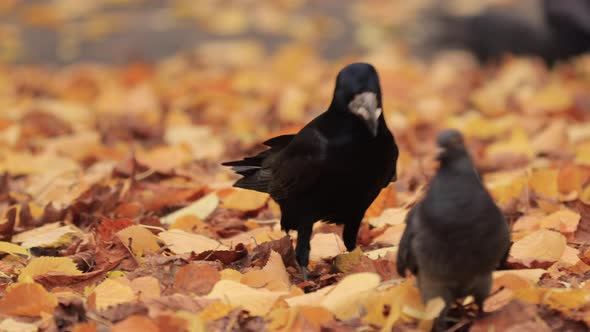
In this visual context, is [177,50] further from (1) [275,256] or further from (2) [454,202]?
(2) [454,202]

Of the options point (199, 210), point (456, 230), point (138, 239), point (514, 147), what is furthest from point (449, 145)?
point (514, 147)

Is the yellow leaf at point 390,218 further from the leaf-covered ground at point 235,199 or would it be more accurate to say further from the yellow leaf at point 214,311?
the yellow leaf at point 214,311

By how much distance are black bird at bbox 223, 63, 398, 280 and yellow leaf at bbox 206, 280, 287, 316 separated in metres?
0.47

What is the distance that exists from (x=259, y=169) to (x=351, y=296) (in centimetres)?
106

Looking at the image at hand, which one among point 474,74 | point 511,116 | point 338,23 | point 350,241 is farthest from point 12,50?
point 350,241

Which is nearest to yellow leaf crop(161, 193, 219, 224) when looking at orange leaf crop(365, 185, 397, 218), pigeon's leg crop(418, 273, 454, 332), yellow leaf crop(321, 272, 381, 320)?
orange leaf crop(365, 185, 397, 218)

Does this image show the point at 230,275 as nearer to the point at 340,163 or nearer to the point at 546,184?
the point at 340,163

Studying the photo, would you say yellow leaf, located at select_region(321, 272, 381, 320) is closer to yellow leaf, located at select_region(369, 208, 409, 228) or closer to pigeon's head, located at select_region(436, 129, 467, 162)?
pigeon's head, located at select_region(436, 129, 467, 162)

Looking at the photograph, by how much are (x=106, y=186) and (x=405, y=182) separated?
143cm

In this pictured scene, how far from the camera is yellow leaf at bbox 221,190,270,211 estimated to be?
15.0 ft

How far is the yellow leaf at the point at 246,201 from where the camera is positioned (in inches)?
180

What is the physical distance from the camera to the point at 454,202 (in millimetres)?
2676

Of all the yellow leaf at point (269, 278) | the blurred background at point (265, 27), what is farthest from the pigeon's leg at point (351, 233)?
the blurred background at point (265, 27)

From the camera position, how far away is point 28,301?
3.15m
